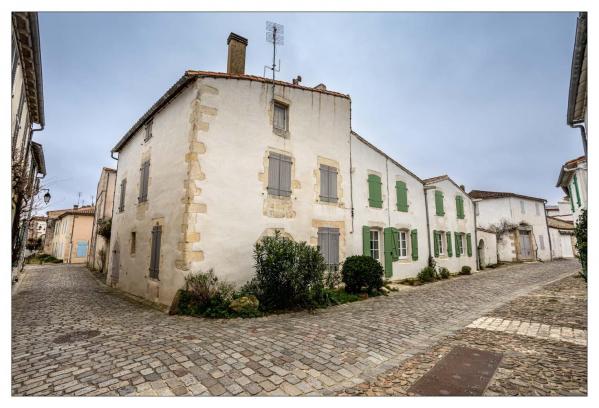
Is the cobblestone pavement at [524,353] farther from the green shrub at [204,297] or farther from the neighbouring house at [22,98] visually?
the neighbouring house at [22,98]

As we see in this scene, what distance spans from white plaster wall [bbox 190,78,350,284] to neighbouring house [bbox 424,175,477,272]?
680 centimetres

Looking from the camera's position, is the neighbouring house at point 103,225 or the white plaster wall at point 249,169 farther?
the neighbouring house at point 103,225

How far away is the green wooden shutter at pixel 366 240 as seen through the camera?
10555 millimetres

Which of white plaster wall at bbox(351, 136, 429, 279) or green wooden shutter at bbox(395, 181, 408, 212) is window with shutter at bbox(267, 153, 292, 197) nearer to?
white plaster wall at bbox(351, 136, 429, 279)

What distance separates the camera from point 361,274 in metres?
8.85

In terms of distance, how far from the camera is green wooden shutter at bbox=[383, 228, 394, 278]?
37.1 feet

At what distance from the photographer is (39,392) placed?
2951 mm

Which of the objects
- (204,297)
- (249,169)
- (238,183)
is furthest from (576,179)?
(204,297)

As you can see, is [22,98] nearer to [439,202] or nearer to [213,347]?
[213,347]

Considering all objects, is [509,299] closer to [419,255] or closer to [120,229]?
[419,255]

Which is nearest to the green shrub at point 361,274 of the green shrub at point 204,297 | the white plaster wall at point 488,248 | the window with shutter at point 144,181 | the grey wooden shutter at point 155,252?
the green shrub at point 204,297

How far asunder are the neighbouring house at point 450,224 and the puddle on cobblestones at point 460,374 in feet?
35.7
